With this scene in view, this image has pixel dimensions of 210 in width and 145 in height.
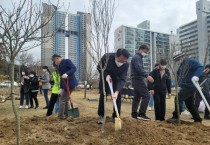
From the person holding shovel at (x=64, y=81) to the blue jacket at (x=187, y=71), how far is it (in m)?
2.46

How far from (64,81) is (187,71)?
9.23 feet

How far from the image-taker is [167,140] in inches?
172

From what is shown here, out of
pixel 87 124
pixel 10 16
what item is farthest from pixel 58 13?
pixel 87 124

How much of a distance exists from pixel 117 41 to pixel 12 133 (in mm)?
3923

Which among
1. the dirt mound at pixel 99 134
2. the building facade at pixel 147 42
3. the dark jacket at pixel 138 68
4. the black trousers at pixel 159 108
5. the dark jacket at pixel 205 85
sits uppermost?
the building facade at pixel 147 42

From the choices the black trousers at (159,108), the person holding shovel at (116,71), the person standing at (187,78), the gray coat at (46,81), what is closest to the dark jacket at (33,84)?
the gray coat at (46,81)

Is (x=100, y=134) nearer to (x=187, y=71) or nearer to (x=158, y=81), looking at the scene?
(x=158, y=81)

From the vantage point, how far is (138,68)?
612 centimetres

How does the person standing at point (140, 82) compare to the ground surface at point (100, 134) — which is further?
the person standing at point (140, 82)

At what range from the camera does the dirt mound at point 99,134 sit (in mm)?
4234

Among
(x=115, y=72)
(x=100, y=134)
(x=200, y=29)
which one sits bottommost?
(x=100, y=134)

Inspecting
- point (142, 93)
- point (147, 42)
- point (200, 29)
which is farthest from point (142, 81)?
point (200, 29)

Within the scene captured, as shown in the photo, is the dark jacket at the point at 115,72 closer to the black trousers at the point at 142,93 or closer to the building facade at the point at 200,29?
the black trousers at the point at 142,93

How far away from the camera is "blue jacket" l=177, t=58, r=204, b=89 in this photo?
6285 millimetres
